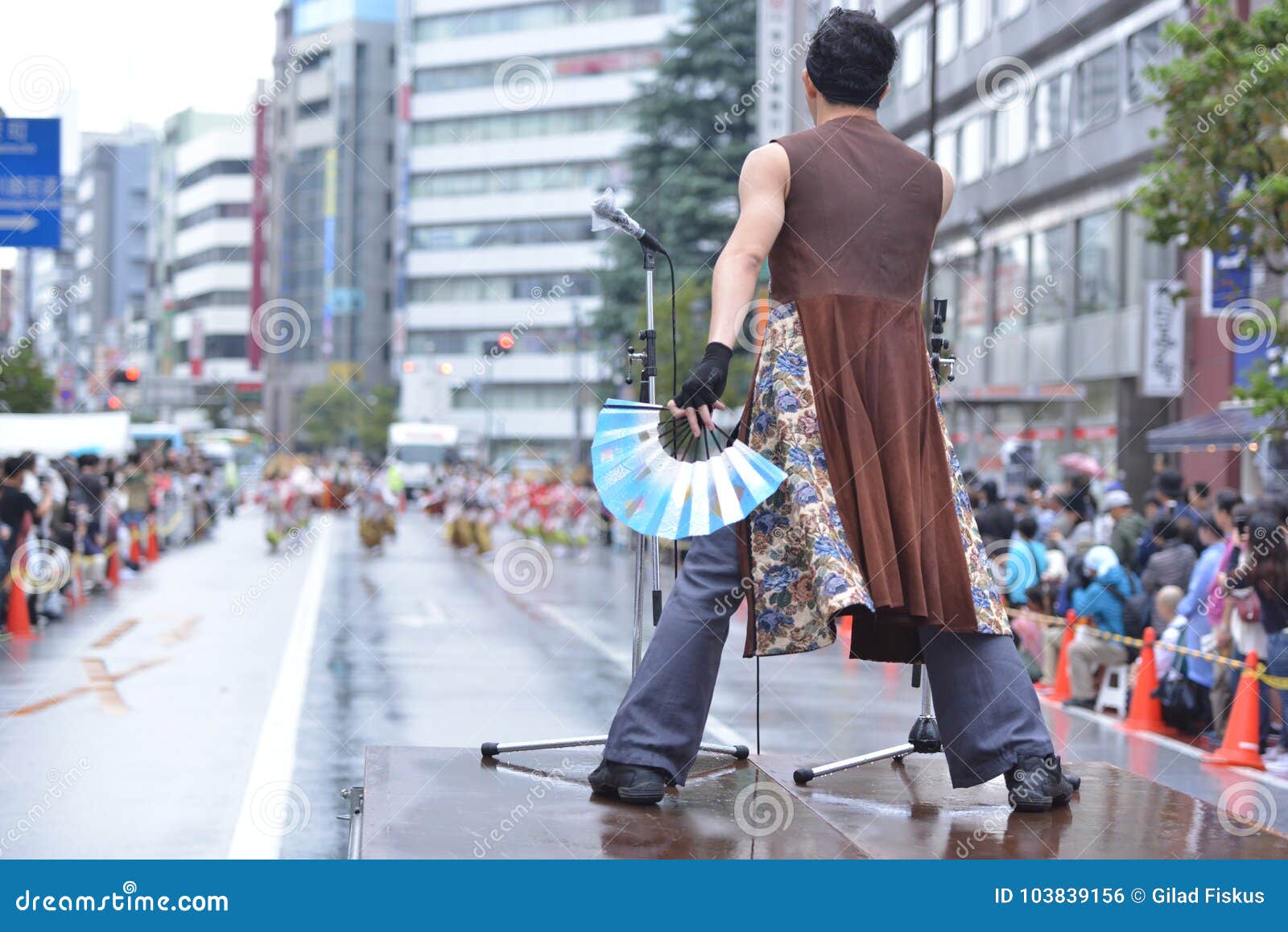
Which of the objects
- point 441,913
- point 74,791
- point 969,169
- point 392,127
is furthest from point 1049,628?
point 392,127

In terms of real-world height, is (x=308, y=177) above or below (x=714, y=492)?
above

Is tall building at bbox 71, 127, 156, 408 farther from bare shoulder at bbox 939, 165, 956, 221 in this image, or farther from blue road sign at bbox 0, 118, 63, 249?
bare shoulder at bbox 939, 165, 956, 221

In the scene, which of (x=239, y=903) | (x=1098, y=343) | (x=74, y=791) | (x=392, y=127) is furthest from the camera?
(x=392, y=127)

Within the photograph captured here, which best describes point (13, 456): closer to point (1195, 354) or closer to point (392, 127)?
point (1195, 354)

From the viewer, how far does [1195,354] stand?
2919 cm

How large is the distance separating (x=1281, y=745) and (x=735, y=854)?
25.5 feet
